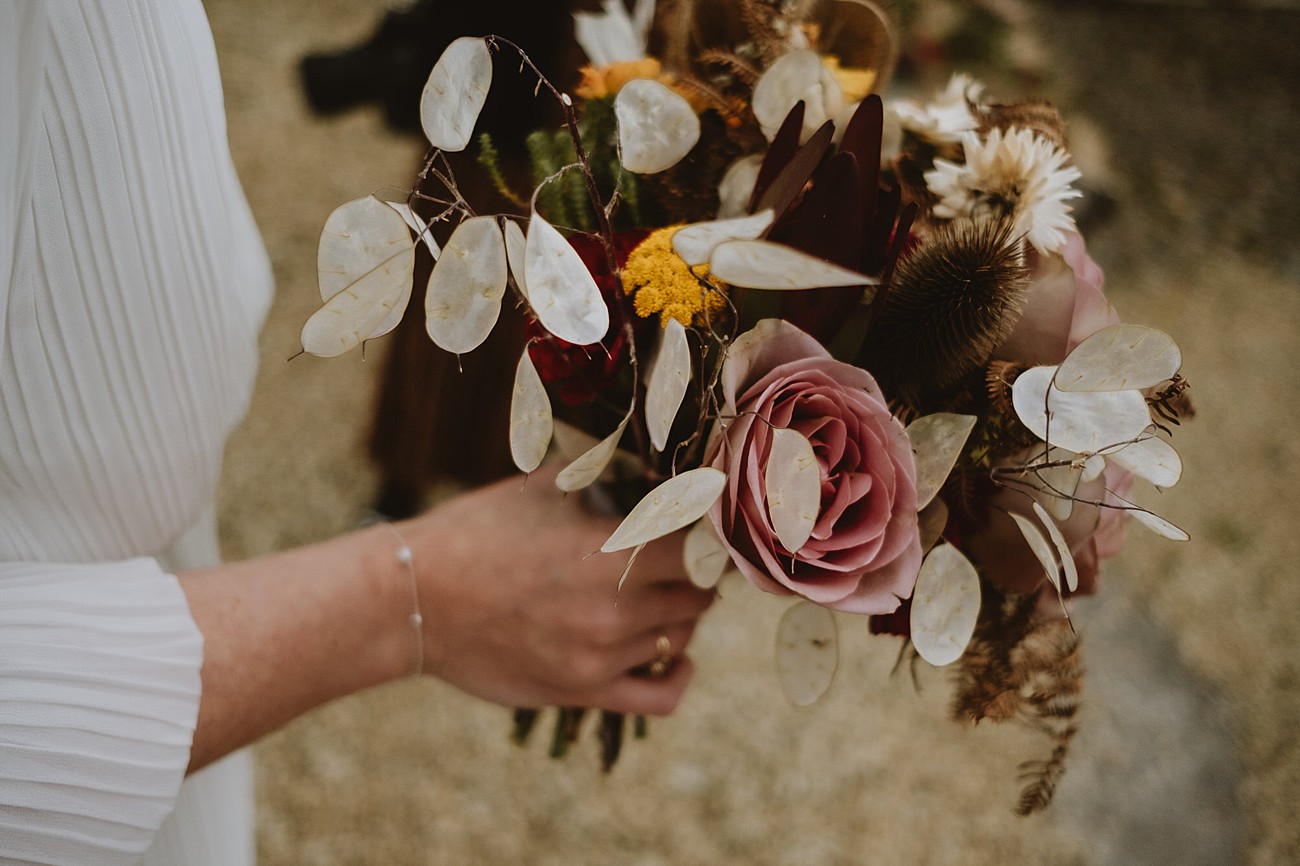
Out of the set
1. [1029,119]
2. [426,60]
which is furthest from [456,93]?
[426,60]

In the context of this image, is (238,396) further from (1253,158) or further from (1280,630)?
(1253,158)

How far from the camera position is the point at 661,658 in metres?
0.74

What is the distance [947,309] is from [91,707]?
1.73 ft

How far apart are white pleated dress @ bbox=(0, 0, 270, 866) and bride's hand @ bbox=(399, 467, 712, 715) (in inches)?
6.9

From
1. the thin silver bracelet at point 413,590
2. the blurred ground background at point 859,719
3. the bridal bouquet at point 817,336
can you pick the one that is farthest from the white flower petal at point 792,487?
the blurred ground background at point 859,719

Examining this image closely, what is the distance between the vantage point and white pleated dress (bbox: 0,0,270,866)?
1.53 ft

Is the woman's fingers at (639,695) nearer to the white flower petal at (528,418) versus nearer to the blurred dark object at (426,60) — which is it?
the white flower petal at (528,418)

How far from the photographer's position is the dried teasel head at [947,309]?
48 cm

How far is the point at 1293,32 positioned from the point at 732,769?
3.47 metres

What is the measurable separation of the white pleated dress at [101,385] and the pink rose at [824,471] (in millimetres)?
348

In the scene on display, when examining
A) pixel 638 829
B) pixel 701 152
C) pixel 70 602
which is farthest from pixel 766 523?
pixel 638 829

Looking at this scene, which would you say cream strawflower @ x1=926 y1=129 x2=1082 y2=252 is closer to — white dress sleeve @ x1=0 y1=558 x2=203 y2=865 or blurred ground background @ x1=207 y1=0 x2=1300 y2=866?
white dress sleeve @ x1=0 y1=558 x2=203 y2=865

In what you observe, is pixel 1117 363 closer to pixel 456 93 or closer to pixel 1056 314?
pixel 1056 314

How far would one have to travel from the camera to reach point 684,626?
2.38ft
